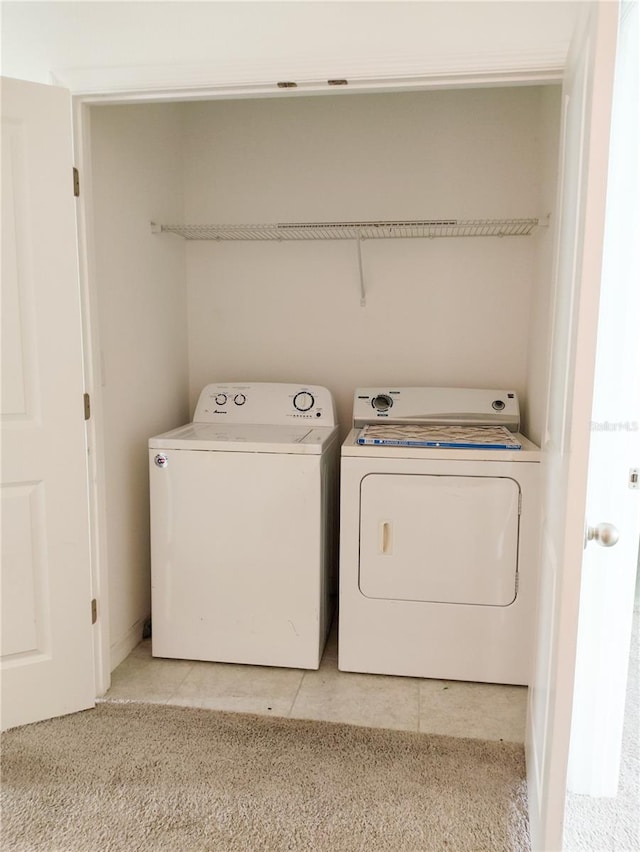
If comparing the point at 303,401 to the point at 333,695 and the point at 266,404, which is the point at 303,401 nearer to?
the point at 266,404

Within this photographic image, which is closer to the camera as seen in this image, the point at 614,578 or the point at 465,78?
the point at 614,578

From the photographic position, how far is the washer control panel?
2.62 metres

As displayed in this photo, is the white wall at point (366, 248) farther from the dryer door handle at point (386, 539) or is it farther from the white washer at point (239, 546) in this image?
the dryer door handle at point (386, 539)

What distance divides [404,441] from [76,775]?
1.45 m

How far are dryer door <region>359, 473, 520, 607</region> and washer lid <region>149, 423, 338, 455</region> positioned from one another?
0.27m

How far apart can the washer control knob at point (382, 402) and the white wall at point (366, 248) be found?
217 millimetres

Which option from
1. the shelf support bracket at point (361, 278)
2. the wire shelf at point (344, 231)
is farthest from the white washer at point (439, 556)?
the wire shelf at point (344, 231)

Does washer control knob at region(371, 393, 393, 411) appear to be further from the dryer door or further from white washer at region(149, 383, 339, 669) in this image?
the dryer door

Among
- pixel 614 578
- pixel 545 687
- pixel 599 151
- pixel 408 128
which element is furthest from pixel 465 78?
pixel 545 687

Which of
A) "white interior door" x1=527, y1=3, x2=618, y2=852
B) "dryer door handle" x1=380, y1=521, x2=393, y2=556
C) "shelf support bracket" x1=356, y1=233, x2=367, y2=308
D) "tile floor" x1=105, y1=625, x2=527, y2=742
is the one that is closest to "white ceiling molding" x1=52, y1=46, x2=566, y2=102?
"white interior door" x1=527, y1=3, x2=618, y2=852

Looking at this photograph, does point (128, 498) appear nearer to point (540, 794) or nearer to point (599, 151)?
point (540, 794)

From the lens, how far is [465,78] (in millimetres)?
1688

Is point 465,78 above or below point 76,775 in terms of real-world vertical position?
above

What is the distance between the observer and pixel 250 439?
2262 mm
